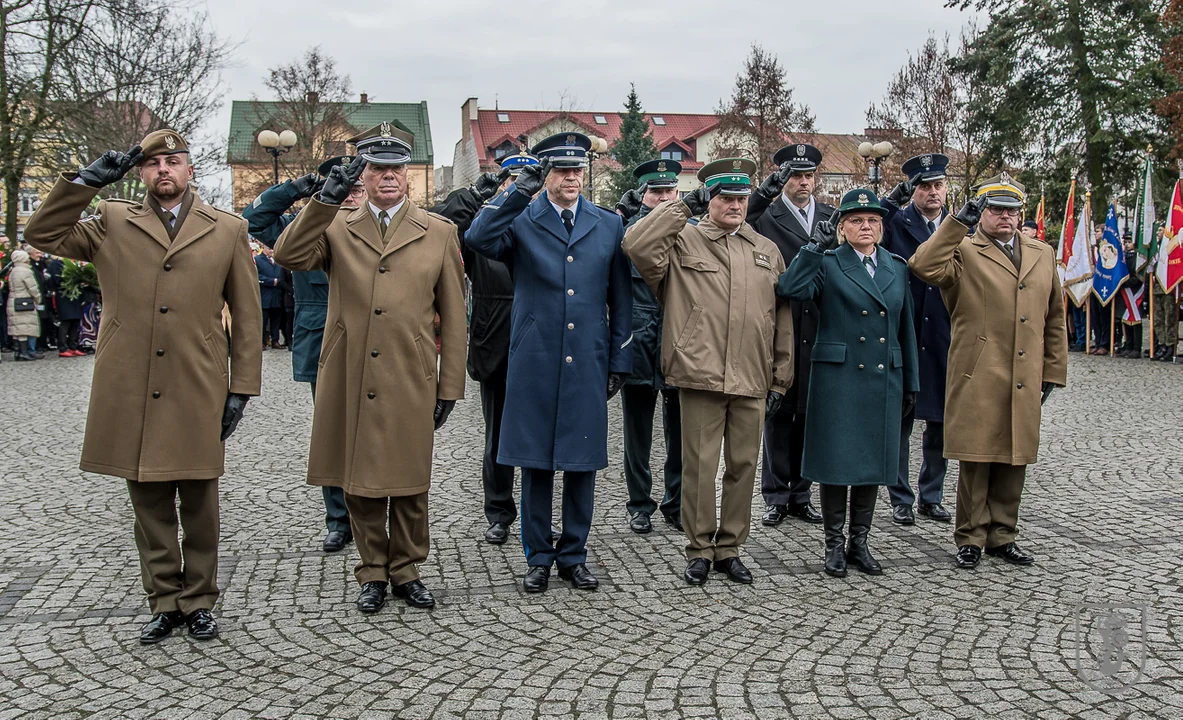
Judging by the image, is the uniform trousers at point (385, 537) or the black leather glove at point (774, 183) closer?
the uniform trousers at point (385, 537)

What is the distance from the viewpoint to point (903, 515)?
7.22 m

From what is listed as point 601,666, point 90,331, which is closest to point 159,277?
point 601,666

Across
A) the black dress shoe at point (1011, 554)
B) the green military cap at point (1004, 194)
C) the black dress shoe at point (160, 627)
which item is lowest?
the black dress shoe at point (160, 627)

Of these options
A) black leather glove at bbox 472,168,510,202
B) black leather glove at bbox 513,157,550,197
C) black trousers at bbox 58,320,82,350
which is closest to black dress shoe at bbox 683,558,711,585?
black leather glove at bbox 513,157,550,197

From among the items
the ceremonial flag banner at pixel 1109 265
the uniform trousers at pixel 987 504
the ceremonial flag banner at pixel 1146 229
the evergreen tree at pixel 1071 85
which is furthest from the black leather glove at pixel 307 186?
the evergreen tree at pixel 1071 85

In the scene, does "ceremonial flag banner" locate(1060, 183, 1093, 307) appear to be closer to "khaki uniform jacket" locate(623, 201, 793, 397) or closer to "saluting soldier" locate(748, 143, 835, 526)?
"saluting soldier" locate(748, 143, 835, 526)

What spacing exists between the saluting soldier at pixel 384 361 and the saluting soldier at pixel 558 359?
0.36 metres

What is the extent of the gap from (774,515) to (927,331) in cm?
163

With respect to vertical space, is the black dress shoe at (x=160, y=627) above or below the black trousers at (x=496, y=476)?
below

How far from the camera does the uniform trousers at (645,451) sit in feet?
23.4

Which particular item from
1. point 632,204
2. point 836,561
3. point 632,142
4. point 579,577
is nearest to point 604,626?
point 579,577

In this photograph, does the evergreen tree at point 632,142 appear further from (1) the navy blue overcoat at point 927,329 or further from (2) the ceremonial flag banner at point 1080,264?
(1) the navy blue overcoat at point 927,329

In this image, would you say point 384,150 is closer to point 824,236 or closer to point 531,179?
point 531,179

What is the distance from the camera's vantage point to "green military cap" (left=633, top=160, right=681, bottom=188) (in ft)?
25.0
